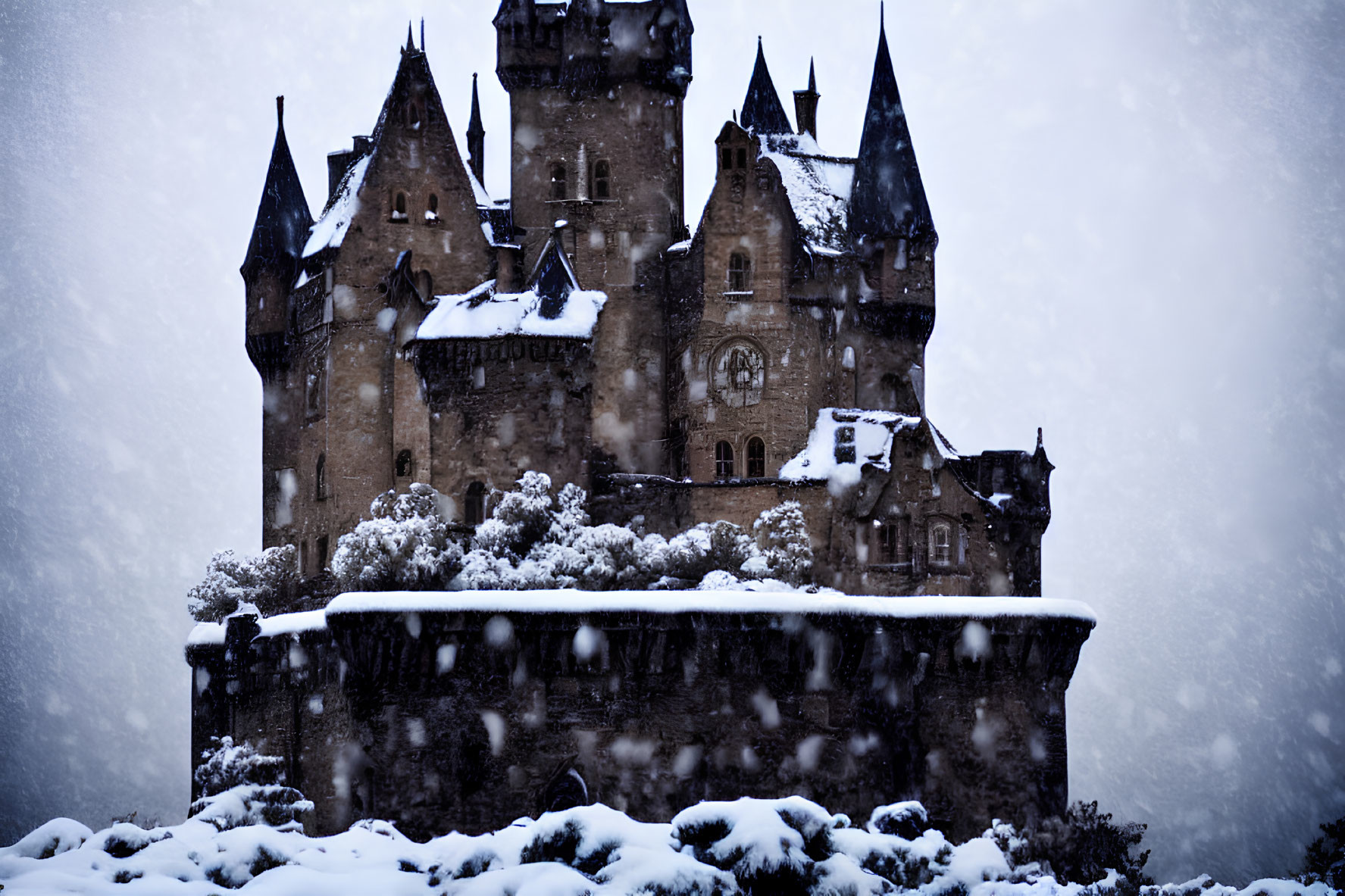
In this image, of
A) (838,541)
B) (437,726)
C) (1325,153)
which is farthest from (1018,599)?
(1325,153)

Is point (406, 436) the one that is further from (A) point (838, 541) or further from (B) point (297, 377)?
(A) point (838, 541)

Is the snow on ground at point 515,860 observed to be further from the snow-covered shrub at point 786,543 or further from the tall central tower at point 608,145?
the tall central tower at point 608,145

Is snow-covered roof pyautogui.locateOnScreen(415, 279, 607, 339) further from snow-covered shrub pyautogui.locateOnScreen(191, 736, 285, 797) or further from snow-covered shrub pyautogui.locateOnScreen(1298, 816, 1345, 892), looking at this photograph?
snow-covered shrub pyautogui.locateOnScreen(1298, 816, 1345, 892)

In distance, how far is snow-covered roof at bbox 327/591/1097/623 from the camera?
51.1 m

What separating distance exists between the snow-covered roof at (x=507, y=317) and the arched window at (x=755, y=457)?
5.58m

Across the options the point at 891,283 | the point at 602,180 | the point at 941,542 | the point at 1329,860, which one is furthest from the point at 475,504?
the point at 1329,860

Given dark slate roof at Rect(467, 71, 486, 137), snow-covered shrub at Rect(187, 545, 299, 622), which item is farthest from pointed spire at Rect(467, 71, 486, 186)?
snow-covered shrub at Rect(187, 545, 299, 622)

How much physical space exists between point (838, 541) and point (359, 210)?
17.0m

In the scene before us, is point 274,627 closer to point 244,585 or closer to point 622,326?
point 244,585

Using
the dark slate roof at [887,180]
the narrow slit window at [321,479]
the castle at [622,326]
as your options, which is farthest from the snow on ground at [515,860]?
the dark slate roof at [887,180]

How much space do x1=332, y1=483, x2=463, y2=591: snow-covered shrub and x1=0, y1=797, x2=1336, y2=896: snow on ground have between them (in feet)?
63.2

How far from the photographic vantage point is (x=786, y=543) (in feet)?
192

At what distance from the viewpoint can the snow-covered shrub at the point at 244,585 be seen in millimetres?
60500

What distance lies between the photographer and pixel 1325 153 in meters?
156
